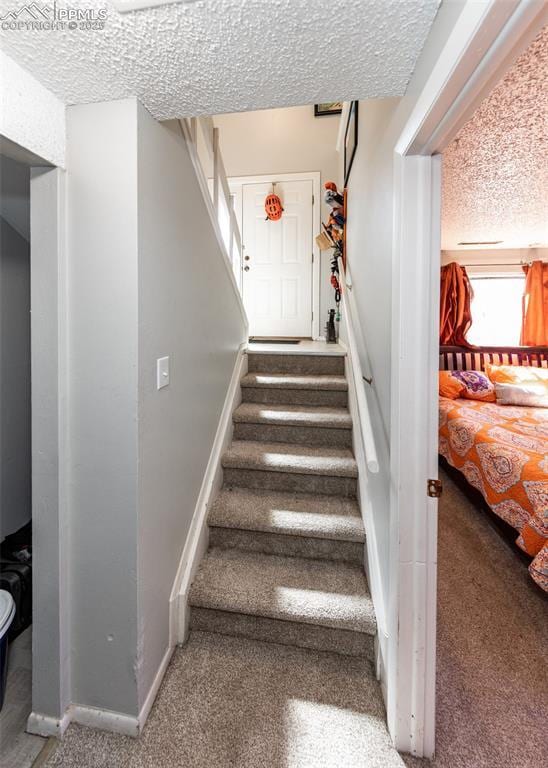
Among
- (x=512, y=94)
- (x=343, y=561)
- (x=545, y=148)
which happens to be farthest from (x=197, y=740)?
(x=545, y=148)

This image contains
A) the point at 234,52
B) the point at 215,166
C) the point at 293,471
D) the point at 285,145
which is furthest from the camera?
the point at 285,145

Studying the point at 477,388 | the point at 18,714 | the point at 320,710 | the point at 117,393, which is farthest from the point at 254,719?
the point at 477,388

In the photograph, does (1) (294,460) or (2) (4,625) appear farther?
(1) (294,460)

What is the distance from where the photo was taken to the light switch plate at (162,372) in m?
1.24

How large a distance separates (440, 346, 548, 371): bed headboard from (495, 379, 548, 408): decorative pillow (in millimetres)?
542

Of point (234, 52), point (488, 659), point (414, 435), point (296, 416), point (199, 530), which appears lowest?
point (488, 659)

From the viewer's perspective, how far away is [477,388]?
139 inches

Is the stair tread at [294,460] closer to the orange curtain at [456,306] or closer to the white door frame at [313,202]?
the white door frame at [313,202]

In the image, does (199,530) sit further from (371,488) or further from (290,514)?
(371,488)

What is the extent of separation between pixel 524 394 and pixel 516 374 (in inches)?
13.8

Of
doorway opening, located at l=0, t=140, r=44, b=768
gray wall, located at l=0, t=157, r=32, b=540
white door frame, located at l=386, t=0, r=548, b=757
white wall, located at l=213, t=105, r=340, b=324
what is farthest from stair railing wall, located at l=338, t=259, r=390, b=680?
white wall, located at l=213, t=105, r=340, b=324

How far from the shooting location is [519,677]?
138 centimetres

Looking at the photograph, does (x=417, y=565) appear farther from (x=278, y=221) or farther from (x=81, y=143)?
(x=278, y=221)

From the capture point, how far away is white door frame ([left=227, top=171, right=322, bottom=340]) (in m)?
3.90
